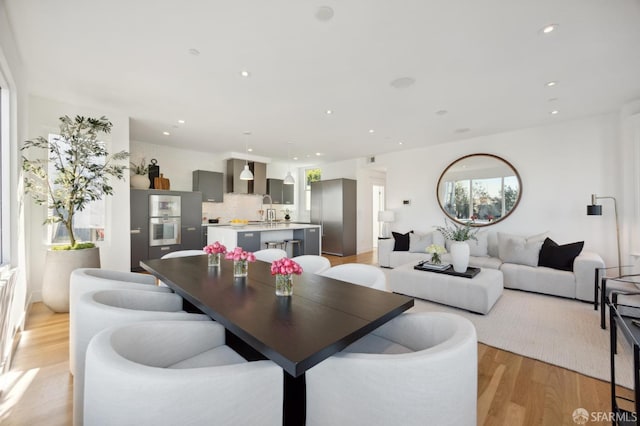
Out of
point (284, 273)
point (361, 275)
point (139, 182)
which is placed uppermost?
point (139, 182)

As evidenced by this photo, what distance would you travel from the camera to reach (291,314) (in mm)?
1312

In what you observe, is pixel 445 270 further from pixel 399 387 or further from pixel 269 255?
pixel 399 387

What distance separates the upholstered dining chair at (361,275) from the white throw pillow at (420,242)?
3.38m

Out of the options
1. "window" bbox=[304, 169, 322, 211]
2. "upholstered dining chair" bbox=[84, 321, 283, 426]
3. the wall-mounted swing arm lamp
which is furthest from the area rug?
"window" bbox=[304, 169, 322, 211]

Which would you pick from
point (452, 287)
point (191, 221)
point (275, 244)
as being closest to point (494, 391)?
point (452, 287)

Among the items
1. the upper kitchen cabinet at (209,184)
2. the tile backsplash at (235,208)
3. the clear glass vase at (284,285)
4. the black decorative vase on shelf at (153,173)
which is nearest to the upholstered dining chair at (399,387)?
the clear glass vase at (284,285)

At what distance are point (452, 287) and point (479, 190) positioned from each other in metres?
2.97

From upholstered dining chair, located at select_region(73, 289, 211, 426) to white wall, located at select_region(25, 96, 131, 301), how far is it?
310 centimetres

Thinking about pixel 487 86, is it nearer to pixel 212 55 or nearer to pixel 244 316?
pixel 212 55

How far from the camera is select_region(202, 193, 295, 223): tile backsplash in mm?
7007

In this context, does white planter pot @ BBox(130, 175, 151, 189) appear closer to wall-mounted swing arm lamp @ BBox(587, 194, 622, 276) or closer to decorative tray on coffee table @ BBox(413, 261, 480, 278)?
decorative tray on coffee table @ BBox(413, 261, 480, 278)

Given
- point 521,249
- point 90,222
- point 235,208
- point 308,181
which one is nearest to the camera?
point 90,222

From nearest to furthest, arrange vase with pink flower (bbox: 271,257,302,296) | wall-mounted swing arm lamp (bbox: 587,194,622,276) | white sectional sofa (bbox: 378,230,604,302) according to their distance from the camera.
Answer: vase with pink flower (bbox: 271,257,302,296), white sectional sofa (bbox: 378,230,604,302), wall-mounted swing arm lamp (bbox: 587,194,622,276)

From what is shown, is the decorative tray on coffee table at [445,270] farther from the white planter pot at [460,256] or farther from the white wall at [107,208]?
the white wall at [107,208]
